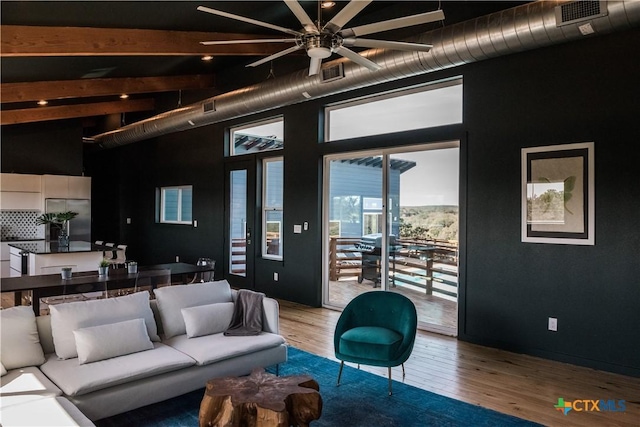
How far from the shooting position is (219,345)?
340 cm

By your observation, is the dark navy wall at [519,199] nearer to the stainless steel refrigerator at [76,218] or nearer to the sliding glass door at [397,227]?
the sliding glass door at [397,227]

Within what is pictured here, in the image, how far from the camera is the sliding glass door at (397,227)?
5242 millimetres

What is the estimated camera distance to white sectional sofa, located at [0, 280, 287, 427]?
258 centimetres

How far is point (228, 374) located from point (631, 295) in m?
3.50

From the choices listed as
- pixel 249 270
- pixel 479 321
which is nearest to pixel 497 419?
pixel 479 321

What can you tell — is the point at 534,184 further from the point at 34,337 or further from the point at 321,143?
the point at 34,337

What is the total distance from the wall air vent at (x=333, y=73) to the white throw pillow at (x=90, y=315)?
10.1 feet

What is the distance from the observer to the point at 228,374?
10.9 ft

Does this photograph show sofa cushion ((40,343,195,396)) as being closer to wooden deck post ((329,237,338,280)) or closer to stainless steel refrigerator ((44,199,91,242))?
wooden deck post ((329,237,338,280))

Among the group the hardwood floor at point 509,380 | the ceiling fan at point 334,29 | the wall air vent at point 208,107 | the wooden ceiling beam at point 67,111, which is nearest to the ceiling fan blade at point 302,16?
the ceiling fan at point 334,29

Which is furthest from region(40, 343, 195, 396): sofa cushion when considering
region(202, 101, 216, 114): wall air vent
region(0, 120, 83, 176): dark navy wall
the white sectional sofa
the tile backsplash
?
region(0, 120, 83, 176): dark navy wall

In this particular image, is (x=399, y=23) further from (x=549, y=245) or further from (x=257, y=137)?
(x=257, y=137)

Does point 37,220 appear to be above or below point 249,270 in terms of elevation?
above

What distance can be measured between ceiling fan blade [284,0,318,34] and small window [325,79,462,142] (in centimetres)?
258
